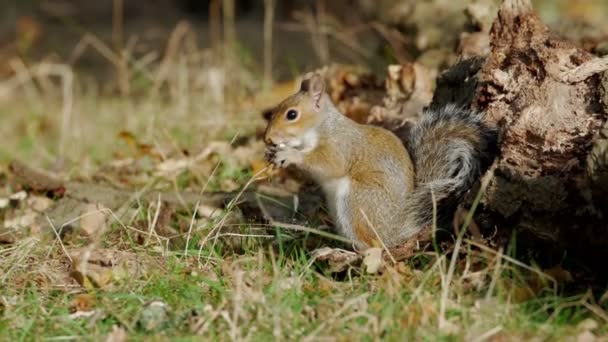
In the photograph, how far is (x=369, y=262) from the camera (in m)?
2.67

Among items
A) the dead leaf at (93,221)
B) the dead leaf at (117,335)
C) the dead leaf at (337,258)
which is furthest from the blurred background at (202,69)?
the dead leaf at (117,335)

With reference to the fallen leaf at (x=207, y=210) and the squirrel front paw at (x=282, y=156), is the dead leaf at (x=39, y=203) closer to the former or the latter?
the fallen leaf at (x=207, y=210)

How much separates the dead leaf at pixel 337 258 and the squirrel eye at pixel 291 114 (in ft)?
1.44

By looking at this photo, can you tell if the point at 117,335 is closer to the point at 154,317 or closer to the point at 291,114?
the point at 154,317

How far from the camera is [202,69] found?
20.2 feet

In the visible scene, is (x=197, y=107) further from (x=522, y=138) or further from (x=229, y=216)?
(x=522, y=138)

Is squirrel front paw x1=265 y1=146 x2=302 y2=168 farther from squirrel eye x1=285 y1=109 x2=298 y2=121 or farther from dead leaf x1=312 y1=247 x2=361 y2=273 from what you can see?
dead leaf x1=312 y1=247 x2=361 y2=273

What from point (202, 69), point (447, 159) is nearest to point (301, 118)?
point (447, 159)

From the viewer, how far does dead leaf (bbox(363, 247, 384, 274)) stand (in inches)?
105

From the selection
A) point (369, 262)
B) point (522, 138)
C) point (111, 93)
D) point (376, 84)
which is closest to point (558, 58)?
point (522, 138)

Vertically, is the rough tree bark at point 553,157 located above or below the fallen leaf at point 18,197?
above

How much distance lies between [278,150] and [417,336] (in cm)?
91

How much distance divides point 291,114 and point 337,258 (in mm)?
502

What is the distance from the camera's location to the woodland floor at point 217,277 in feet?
7.59
